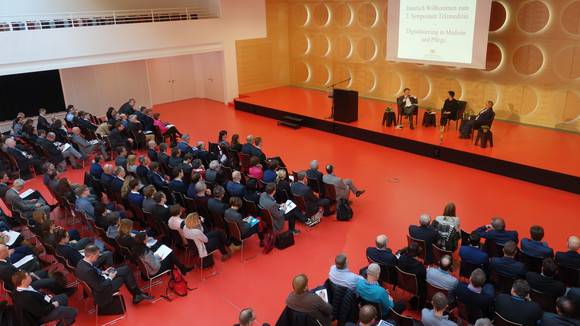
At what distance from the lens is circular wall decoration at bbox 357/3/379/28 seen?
17328mm

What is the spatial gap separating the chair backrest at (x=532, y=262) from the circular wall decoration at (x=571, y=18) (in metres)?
8.81

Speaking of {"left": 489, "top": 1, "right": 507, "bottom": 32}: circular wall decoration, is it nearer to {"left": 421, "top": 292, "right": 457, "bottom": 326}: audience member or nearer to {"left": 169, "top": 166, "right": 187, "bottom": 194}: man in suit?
{"left": 169, "top": 166, "right": 187, "bottom": 194}: man in suit

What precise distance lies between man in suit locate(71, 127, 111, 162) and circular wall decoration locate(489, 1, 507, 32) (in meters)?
12.5

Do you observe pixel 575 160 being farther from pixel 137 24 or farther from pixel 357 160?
pixel 137 24

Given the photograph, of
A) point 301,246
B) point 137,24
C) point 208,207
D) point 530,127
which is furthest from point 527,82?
point 137,24

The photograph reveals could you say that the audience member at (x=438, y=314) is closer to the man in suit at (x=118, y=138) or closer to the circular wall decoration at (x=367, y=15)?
the man in suit at (x=118, y=138)

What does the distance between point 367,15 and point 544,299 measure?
14021 millimetres

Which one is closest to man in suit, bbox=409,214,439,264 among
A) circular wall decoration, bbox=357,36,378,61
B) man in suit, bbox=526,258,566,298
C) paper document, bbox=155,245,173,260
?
man in suit, bbox=526,258,566,298

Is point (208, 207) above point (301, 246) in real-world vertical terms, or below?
above

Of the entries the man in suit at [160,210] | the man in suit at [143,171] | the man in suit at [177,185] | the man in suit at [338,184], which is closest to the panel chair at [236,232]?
the man in suit at [160,210]

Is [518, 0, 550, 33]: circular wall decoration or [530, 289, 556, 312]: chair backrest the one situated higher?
[518, 0, 550, 33]: circular wall decoration

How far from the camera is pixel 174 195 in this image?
30.1 feet

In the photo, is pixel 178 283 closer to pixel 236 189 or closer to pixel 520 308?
pixel 236 189

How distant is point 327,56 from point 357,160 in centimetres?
823
